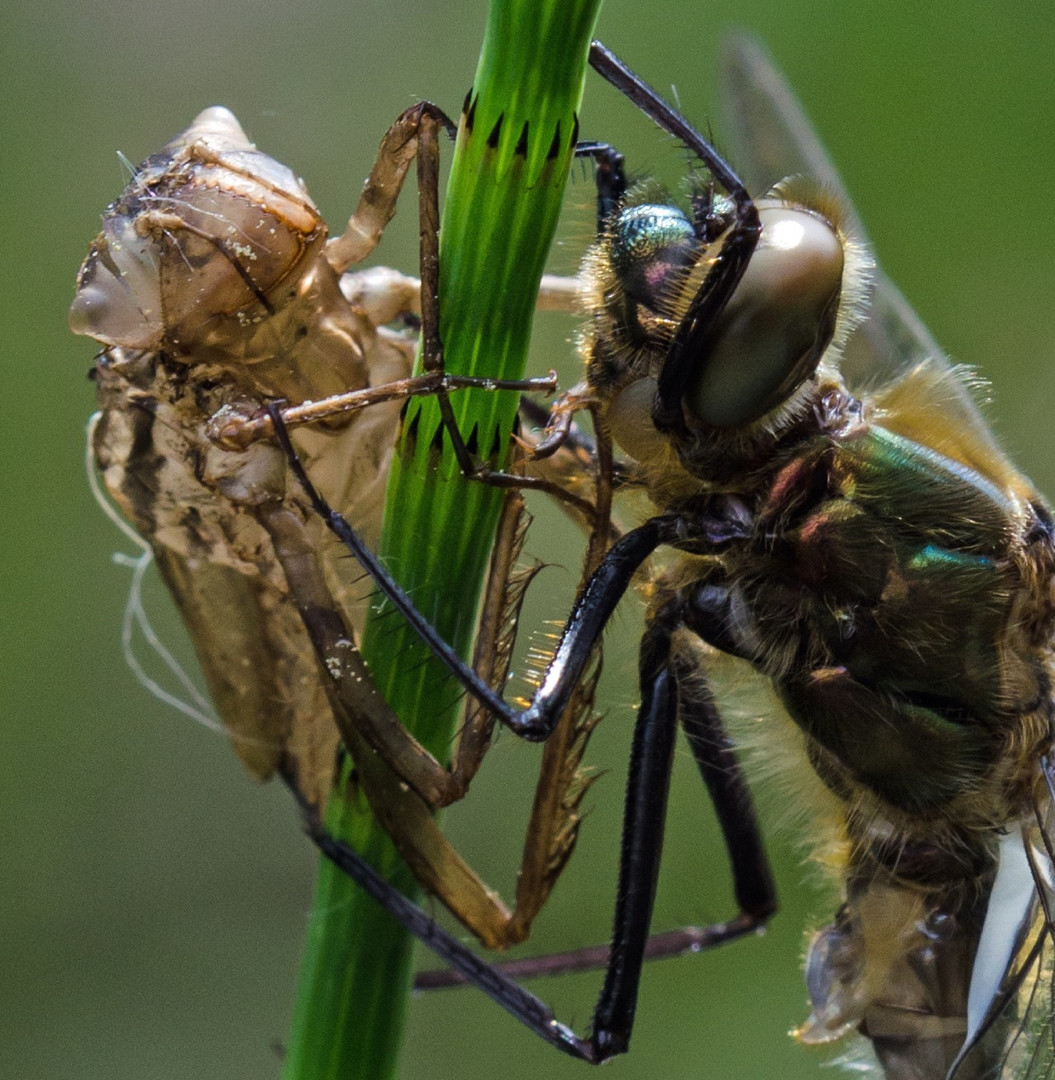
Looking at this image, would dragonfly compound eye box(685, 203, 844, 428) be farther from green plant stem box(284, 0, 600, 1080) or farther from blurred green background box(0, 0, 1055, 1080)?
blurred green background box(0, 0, 1055, 1080)

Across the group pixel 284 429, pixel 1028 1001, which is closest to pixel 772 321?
pixel 284 429

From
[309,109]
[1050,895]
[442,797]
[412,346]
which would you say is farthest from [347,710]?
[309,109]

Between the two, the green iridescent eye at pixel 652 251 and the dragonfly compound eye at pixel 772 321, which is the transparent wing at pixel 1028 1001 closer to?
the dragonfly compound eye at pixel 772 321

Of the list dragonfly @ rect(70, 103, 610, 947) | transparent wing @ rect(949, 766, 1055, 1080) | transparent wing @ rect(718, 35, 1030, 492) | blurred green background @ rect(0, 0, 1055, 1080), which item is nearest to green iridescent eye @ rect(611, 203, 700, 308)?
dragonfly @ rect(70, 103, 610, 947)

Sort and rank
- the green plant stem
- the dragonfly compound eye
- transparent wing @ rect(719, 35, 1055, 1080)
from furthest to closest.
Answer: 1. transparent wing @ rect(719, 35, 1055, 1080)
2. the dragonfly compound eye
3. the green plant stem

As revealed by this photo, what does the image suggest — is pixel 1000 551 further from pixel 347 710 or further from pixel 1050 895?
pixel 347 710

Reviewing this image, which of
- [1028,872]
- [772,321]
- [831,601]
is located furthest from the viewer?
[1028,872]

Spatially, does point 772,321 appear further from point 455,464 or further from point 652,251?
point 455,464
